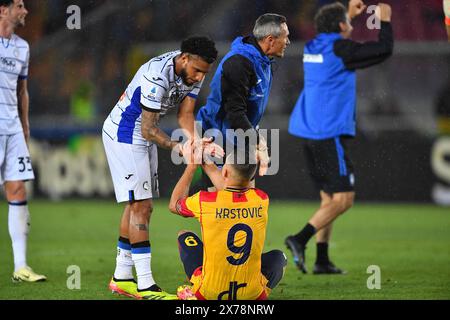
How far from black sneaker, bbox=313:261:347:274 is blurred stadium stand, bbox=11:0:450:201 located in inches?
224

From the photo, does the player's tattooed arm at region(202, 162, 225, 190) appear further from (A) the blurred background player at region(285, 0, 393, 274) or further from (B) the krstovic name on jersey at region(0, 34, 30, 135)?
(B) the krstovic name on jersey at region(0, 34, 30, 135)

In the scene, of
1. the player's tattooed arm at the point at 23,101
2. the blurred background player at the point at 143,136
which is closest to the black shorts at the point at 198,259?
the blurred background player at the point at 143,136

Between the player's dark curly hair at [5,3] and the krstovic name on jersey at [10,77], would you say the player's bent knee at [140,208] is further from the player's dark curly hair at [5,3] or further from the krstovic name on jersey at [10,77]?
the player's dark curly hair at [5,3]

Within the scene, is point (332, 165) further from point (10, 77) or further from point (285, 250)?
point (10, 77)

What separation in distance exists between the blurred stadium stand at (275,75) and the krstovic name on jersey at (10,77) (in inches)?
242

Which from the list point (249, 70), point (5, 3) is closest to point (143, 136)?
point (249, 70)

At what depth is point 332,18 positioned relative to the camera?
27.7 feet

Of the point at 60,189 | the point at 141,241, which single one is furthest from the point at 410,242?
the point at 60,189

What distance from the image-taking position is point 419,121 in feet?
48.9

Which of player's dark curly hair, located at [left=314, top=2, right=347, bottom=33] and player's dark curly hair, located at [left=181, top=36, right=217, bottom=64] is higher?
player's dark curly hair, located at [left=314, top=2, right=347, bottom=33]

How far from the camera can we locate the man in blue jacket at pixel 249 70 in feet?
22.1

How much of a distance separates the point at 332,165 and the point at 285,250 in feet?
5.28

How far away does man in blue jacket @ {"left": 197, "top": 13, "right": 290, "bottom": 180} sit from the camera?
6.75m

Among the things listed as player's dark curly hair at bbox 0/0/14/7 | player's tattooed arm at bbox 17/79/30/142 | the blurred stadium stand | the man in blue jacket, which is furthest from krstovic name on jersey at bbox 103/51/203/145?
the blurred stadium stand
